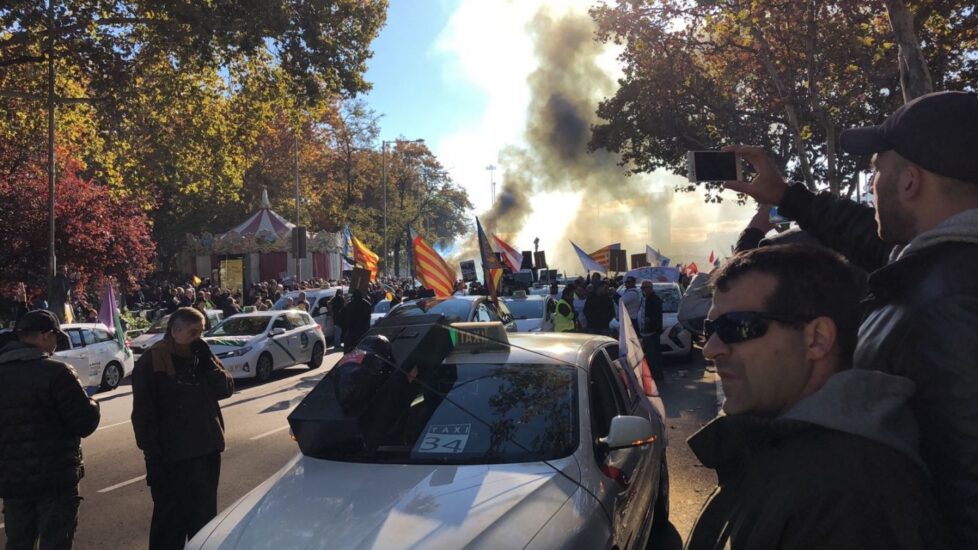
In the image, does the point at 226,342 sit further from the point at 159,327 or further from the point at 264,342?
the point at 159,327

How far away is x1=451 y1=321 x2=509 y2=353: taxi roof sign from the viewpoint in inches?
154

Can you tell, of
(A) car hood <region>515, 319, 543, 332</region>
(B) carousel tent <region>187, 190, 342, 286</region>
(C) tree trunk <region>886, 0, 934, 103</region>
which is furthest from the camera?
(B) carousel tent <region>187, 190, 342, 286</region>

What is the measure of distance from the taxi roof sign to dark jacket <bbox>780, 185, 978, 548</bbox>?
2.66 metres

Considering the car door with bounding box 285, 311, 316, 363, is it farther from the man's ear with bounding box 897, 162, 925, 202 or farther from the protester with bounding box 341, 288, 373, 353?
the man's ear with bounding box 897, 162, 925, 202

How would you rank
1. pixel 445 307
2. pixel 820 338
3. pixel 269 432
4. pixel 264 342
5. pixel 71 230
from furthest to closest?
pixel 71 230
pixel 264 342
pixel 445 307
pixel 269 432
pixel 820 338

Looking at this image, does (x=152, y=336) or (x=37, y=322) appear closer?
(x=37, y=322)

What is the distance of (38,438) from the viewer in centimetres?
356

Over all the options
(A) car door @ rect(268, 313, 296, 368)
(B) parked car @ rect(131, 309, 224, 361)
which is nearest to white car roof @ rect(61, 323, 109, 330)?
(B) parked car @ rect(131, 309, 224, 361)

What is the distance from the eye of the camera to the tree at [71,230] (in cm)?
1773

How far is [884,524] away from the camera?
41.3 inches

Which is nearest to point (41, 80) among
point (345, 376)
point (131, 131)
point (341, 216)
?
point (131, 131)

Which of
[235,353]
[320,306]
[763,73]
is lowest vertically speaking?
[235,353]

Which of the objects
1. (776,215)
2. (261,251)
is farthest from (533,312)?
(261,251)

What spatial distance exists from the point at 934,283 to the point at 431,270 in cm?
1178
